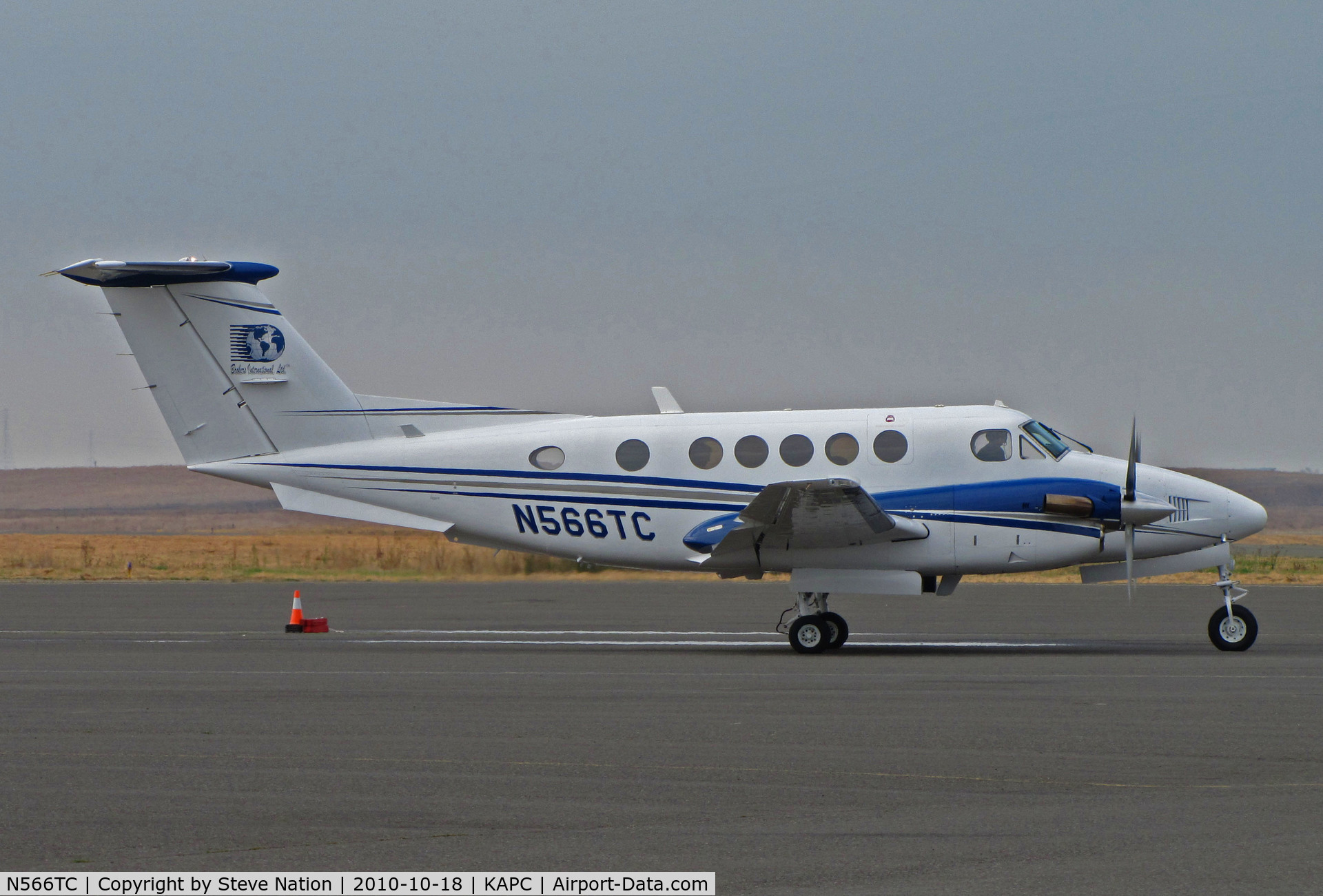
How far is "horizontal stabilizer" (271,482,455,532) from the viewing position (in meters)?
19.0

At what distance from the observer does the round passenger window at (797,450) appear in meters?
17.9

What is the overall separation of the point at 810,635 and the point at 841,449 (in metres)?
2.57

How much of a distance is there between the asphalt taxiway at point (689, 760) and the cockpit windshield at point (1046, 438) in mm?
2674

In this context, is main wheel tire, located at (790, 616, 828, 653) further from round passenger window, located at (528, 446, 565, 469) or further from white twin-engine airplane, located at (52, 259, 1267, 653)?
round passenger window, located at (528, 446, 565, 469)

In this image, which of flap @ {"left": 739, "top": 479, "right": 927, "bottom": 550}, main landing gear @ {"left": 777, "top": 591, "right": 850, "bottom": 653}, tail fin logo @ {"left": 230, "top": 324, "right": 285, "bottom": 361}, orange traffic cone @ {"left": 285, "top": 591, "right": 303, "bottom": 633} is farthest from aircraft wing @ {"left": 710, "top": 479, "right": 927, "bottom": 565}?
tail fin logo @ {"left": 230, "top": 324, "right": 285, "bottom": 361}

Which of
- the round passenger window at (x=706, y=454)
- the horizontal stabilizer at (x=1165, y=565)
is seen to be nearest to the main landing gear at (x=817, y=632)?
the round passenger window at (x=706, y=454)

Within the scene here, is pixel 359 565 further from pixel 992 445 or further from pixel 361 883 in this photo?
pixel 361 883

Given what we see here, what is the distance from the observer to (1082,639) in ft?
63.5

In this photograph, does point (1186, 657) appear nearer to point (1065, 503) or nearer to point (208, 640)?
point (1065, 503)

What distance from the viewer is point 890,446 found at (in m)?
17.9

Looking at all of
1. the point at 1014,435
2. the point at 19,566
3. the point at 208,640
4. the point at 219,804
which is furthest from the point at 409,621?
the point at 19,566

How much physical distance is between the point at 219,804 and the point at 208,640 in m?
12.9

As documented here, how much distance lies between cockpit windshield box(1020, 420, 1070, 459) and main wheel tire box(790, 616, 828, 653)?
12.6 ft

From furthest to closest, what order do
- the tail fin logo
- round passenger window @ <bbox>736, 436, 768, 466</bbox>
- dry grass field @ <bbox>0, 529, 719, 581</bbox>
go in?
1. dry grass field @ <bbox>0, 529, 719, 581</bbox>
2. the tail fin logo
3. round passenger window @ <bbox>736, 436, 768, 466</bbox>
